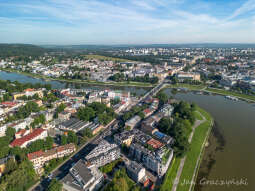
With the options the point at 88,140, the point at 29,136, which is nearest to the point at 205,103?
the point at 88,140

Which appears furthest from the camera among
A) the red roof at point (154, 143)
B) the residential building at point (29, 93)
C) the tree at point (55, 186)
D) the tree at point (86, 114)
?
the residential building at point (29, 93)

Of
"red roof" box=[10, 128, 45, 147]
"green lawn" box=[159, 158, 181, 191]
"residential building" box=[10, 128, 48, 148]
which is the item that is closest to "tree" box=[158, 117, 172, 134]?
"green lawn" box=[159, 158, 181, 191]

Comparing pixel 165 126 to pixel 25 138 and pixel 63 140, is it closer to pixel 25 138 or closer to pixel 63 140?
pixel 63 140

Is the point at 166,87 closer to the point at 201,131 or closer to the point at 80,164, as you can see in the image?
the point at 201,131

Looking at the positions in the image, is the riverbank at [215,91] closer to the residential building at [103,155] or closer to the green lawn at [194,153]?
the green lawn at [194,153]

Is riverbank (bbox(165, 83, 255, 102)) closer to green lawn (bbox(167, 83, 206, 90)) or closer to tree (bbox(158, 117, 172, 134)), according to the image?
green lawn (bbox(167, 83, 206, 90))

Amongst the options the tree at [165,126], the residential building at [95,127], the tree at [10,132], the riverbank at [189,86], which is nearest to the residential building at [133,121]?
the tree at [165,126]
